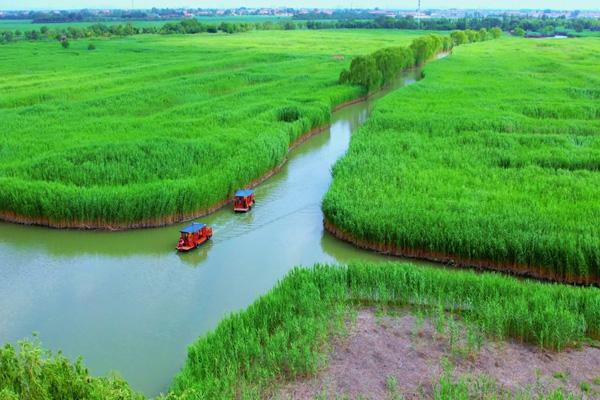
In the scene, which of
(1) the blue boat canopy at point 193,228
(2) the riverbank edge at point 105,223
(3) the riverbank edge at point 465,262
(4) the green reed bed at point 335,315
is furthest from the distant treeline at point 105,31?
(4) the green reed bed at point 335,315

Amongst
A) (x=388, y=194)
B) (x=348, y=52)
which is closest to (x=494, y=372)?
(x=388, y=194)

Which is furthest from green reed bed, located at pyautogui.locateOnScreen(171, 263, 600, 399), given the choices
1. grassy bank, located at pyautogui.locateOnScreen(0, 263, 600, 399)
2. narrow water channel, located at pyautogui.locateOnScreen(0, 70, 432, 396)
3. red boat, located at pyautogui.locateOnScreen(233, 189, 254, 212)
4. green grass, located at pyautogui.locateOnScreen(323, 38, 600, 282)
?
red boat, located at pyautogui.locateOnScreen(233, 189, 254, 212)

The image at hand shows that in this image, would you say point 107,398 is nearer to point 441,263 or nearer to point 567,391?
point 567,391

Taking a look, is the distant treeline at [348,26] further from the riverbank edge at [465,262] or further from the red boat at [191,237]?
the riverbank edge at [465,262]

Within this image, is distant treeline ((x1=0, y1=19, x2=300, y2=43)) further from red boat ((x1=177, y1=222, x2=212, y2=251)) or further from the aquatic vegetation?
the aquatic vegetation

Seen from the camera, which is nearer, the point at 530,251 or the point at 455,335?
the point at 455,335

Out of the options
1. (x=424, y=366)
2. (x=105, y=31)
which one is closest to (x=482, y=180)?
(x=424, y=366)
